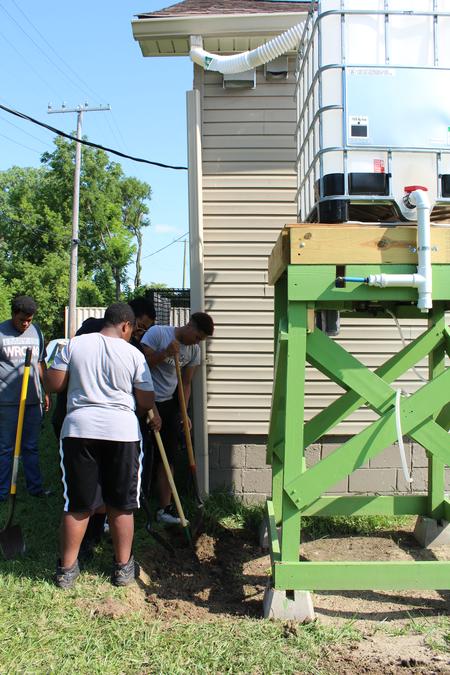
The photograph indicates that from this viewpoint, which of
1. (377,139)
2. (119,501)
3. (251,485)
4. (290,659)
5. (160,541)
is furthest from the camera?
(251,485)

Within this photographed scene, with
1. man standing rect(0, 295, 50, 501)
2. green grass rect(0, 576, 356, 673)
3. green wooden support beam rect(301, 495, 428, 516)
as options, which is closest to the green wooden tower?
green grass rect(0, 576, 356, 673)

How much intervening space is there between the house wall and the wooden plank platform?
2353 mm

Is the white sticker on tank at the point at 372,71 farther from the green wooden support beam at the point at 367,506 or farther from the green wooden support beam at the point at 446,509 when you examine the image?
the green wooden support beam at the point at 446,509

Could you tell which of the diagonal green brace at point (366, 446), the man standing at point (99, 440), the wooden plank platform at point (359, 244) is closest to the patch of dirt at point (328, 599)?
the man standing at point (99, 440)

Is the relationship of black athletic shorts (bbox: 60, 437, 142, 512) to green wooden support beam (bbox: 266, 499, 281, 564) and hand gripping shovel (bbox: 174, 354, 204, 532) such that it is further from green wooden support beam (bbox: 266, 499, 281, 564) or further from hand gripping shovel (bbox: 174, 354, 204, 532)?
hand gripping shovel (bbox: 174, 354, 204, 532)

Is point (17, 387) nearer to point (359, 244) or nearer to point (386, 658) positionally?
point (359, 244)

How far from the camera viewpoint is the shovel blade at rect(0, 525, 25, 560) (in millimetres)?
4211

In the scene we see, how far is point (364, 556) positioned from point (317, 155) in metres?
2.90

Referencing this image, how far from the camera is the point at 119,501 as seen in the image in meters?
3.82

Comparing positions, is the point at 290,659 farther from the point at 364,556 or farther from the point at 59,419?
the point at 59,419

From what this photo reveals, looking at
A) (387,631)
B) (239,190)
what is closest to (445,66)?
(239,190)

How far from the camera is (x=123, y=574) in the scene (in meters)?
3.82

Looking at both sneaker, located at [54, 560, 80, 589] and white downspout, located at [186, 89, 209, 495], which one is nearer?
sneaker, located at [54, 560, 80, 589]

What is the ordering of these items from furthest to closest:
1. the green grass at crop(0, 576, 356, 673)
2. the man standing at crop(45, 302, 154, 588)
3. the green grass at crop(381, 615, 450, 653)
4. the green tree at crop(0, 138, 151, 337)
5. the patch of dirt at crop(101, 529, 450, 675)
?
the green tree at crop(0, 138, 151, 337) → the man standing at crop(45, 302, 154, 588) → the green grass at crop(381, 615, 450, 653) → the patch of dirt at crop(101, 529, 450, 675) → the green grass at crop(0, 576, 356, 673)
